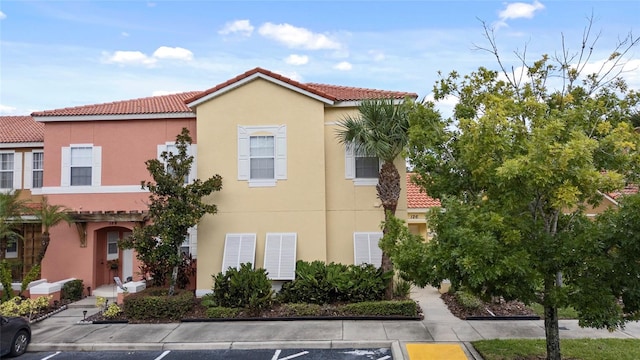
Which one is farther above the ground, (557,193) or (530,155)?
(530,155)

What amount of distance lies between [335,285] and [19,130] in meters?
14.8

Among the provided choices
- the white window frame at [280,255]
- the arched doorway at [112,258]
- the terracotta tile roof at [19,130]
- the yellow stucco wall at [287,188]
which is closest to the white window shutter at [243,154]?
the yellow stucco wall at [287,188]

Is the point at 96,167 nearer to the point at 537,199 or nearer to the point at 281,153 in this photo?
the point at 281,153

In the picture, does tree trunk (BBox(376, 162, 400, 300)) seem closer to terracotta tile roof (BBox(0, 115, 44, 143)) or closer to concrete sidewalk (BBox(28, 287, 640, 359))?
concrete sidewalk (BBox(28, 287, 640, 359))

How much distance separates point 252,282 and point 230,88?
21.5 feet

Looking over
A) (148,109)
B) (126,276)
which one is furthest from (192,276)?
(148,109)

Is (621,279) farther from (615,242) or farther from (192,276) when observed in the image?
(192,276)

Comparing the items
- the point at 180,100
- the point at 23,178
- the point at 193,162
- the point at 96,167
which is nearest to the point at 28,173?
the point at 23,178

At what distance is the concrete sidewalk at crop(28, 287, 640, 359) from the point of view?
10.7 meters

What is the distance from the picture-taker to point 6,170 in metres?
17.6

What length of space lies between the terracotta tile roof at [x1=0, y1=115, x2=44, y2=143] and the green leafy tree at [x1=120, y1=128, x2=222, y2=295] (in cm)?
707

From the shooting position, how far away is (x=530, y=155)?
22.8 ft

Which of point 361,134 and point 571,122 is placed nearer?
point 571,122

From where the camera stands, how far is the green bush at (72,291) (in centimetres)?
1524
